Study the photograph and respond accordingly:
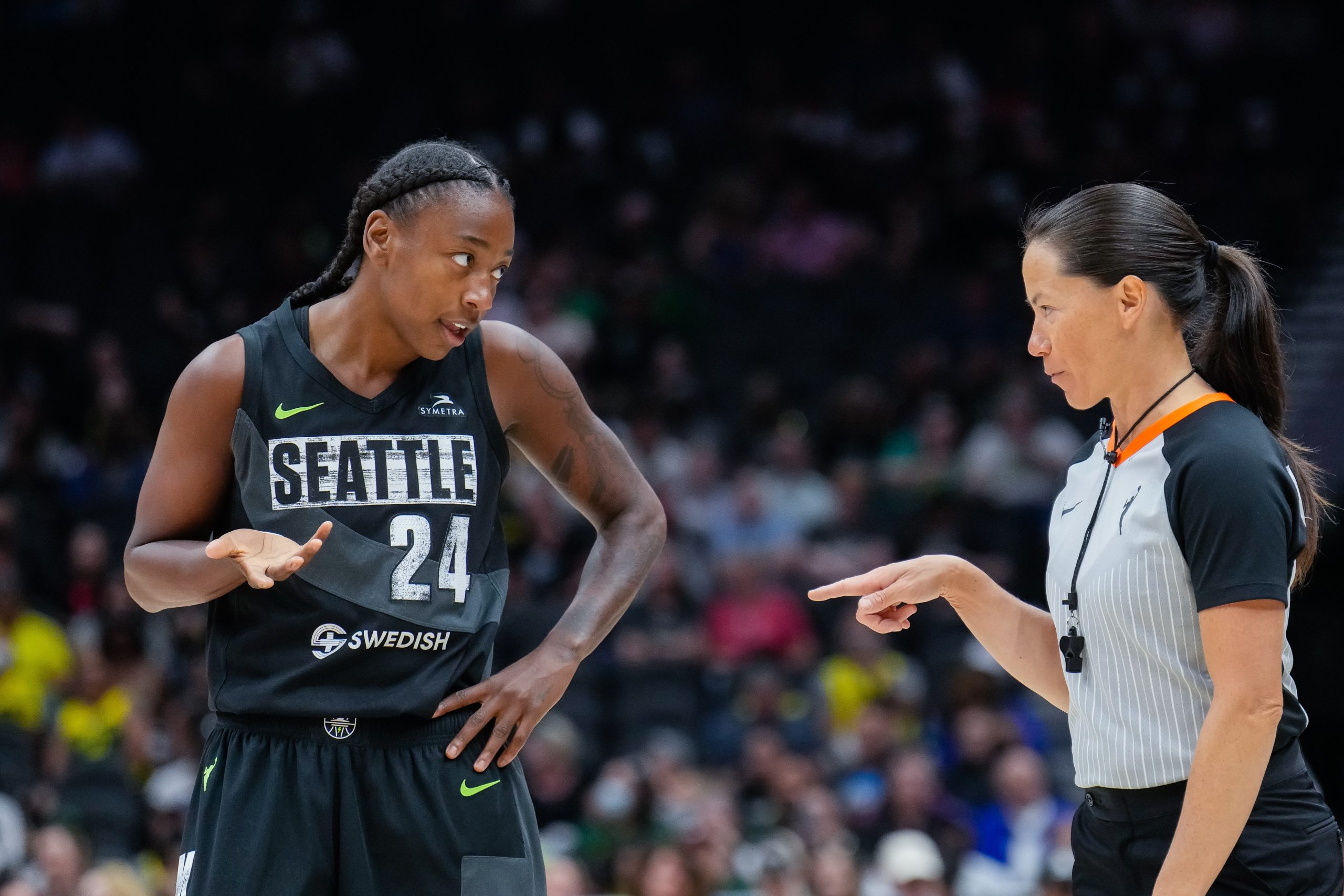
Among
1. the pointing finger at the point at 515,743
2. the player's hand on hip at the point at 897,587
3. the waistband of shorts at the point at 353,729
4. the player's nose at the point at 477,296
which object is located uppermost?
the player's nose at the point at 477,296

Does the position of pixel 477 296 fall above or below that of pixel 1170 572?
above

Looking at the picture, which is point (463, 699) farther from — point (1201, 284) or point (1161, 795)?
point (1201, 284)

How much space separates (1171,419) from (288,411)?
5.26 feet

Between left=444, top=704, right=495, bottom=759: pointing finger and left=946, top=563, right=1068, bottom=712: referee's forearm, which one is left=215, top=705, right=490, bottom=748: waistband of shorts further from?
left=946, top=563, right=1068, bottom=712: referee's forearm

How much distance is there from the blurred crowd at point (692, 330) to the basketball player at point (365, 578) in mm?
3965

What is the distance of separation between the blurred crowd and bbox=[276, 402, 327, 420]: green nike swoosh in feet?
13.8

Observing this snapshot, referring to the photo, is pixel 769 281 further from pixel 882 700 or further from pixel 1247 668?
pixel 1247 668

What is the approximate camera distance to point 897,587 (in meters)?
2.96

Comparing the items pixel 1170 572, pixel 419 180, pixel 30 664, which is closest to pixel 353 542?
pixel 419 180

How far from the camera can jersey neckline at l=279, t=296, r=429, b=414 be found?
297 cm

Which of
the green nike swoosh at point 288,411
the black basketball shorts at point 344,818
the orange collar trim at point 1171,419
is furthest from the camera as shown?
the green nike swoosh at point 288,411

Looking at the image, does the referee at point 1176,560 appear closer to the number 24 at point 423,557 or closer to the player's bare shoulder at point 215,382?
the number 24 at point 423,557

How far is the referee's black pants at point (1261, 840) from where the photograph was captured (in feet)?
8.20

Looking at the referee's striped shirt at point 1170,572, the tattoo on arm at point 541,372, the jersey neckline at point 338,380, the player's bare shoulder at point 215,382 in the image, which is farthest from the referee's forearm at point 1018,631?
the player's bare shoulder at point 215,382
